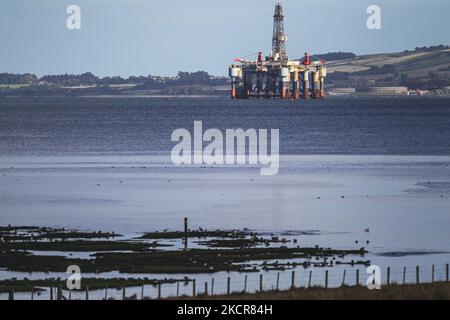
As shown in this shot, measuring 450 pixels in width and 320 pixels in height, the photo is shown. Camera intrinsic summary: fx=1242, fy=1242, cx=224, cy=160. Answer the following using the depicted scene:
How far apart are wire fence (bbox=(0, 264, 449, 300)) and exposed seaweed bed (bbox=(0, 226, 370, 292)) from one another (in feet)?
3.64

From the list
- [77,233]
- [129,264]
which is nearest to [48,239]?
[77,233]

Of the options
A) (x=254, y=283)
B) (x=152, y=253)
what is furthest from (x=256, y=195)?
(x=254, y=283)

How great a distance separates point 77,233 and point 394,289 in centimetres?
2683

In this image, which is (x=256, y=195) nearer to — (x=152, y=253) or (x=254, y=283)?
(x=152, y=253)

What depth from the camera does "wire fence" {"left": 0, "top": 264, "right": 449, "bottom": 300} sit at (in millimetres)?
45875

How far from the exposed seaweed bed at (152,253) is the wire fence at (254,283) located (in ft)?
3.64

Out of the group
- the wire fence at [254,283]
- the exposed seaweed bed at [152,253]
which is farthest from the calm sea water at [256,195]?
the exposed seaweed bed at [152,253]

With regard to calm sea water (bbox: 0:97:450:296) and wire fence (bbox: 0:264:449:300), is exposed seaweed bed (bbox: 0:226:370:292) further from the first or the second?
calm sea water (bbox: 0:97:450:296)

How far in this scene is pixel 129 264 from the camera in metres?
54.5

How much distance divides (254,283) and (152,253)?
901cm

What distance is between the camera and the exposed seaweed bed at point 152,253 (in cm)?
5338

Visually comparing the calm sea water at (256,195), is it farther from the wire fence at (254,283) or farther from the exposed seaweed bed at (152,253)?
the exposed seaweed bed at (152,253)
